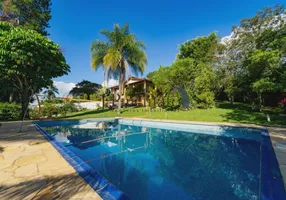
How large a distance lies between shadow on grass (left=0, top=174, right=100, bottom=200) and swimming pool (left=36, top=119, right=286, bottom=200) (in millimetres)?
199

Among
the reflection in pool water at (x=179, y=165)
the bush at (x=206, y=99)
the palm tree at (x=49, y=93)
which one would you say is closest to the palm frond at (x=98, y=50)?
the palm tree at (x=49, y=93)

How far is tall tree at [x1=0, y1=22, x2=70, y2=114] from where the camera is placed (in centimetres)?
827

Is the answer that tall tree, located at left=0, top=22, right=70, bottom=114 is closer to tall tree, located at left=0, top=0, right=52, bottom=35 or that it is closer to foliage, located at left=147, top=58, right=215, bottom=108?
tall tree, located at left=0, top=0, right=52, bottom=35

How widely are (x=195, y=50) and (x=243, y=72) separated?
8649 mm

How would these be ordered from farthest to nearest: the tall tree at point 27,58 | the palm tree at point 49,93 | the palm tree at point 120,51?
the palm tree at point 120,51, the palm tree at point 49,93, the tall tree at point 27,58

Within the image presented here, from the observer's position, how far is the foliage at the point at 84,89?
37.6 meters

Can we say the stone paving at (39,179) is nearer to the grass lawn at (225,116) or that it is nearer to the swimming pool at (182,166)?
the swimming pool at (182,166)

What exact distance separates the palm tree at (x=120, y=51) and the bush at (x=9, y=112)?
24.3 ft

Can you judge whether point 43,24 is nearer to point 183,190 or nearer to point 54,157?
point 54,157

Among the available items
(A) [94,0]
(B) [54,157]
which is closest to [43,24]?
(A) [94,0]

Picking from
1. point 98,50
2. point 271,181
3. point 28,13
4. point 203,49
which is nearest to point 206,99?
point 203,49

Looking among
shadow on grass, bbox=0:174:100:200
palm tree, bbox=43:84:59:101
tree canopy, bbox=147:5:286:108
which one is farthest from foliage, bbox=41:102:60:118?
shadow on grass, bbox=0:174:100:200

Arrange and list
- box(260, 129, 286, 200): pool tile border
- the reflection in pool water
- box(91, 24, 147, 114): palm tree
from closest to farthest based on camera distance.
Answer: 1. box(260, 129, 286, 200): pool tile border
2. the reflection in pool water
3. box(91, 24, 147, 114): palm tree

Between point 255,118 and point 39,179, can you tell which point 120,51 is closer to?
point 255,118
